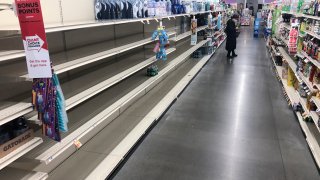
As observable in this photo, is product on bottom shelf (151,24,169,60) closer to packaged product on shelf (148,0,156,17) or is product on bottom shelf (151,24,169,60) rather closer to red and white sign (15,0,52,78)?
packaged product on shelf (148,0,156,17)

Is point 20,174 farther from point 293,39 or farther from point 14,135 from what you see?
point 293,39

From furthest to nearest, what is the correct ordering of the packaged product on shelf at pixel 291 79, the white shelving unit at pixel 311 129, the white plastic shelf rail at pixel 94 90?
1. the packaged product on shelf at pixel 291 79
2. the white shelving unit at pixel 311 129
3. the white plastic shelf rail at pixel 94 90

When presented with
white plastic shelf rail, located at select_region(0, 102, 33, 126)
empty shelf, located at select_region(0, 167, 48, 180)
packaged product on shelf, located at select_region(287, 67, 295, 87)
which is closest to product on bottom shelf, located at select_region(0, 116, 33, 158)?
white plastic shelf rail, located at select_region(0, 102, 33, 126)

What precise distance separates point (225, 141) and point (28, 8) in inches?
115

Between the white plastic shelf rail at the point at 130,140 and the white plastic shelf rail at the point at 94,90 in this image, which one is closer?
the white plastic shelf rail at the point at 94,90

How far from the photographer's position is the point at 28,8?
5.49ft

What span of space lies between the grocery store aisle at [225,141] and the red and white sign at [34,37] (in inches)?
61.4

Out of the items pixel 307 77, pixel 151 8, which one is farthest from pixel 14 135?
pixel 307 77

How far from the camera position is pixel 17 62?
8.25 feet

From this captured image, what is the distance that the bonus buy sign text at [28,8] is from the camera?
166cm

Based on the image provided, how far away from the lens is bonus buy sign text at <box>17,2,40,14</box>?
1.66m

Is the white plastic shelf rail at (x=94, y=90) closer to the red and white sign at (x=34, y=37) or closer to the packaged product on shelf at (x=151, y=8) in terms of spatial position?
the red and white sign at (x=34, y=37)

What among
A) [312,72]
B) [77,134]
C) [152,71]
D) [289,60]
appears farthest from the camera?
[289,60]

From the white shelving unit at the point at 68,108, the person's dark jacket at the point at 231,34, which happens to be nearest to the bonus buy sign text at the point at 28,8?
the white shelving unit at the point at 68,108
